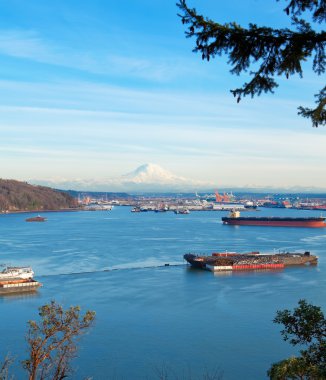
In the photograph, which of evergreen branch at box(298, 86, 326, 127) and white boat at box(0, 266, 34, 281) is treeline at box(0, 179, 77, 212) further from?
evergreen branch at box(298, 86, 326, 127)

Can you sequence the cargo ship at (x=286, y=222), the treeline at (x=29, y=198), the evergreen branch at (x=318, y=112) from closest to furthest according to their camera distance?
the evergreen branch at (x=318, y=112) → the cargo ship at (x=286, y=222) → the treeline at (x=29, y=198)

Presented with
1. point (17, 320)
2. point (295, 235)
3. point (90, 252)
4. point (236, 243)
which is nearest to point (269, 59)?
point (17, 320)

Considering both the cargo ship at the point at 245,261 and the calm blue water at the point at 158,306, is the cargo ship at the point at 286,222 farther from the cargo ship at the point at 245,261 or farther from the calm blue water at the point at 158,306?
the cargo ship at the point at 245,261

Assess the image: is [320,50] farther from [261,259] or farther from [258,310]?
[261,259]

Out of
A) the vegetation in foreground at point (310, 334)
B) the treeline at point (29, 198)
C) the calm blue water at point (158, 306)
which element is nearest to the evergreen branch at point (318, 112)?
the vegetation in foreground at point (310, 334)

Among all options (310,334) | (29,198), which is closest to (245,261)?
(310,334)
